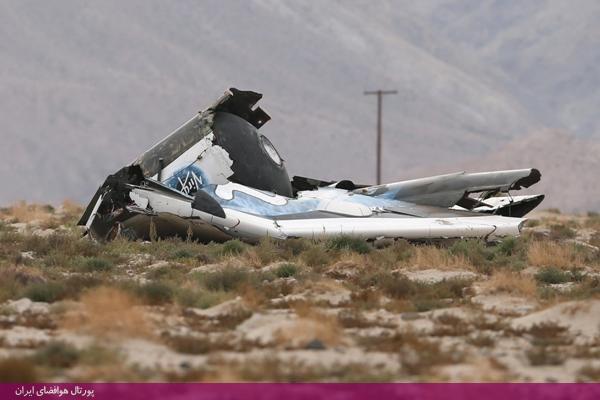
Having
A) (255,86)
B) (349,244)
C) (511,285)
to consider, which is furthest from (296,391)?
(255,86)

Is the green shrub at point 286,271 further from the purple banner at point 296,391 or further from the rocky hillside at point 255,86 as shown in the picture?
the rocky hillside at point 255,86

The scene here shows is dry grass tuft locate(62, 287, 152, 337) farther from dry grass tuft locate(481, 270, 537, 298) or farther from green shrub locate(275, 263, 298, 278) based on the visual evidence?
dry grass tuft locate(481, 270, 537, 298)

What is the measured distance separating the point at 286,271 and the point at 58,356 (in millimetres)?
7851

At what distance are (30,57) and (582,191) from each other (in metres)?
59.4

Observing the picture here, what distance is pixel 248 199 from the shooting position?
81.9 feet

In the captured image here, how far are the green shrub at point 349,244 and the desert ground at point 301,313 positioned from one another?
36mm

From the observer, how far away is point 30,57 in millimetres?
151125

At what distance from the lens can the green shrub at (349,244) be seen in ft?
78.0

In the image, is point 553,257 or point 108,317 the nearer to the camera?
point 108,317

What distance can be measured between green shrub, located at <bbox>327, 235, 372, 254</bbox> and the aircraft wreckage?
0.19 m

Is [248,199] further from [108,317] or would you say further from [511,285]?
[108,317]

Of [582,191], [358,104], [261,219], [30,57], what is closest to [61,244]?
[261,219]

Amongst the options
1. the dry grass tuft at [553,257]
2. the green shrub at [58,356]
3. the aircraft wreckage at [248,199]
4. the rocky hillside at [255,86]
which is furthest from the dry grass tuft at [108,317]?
the rocky hillside at [255,86]

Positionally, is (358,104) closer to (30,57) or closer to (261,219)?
(30,57)
